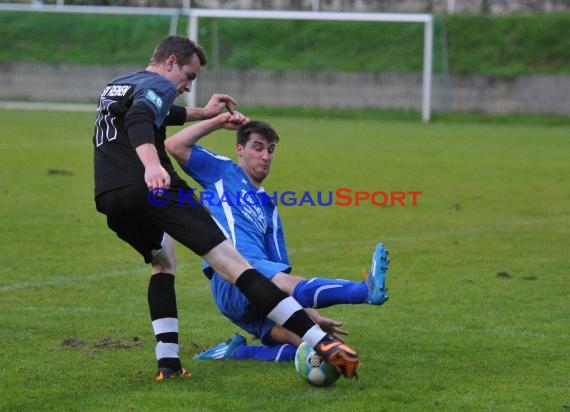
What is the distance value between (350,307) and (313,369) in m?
2.63

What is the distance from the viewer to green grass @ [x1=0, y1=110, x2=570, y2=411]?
587 centimetres

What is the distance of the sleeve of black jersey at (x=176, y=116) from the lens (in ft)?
22.1

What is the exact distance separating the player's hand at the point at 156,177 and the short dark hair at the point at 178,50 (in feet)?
2.69

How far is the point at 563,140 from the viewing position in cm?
2592

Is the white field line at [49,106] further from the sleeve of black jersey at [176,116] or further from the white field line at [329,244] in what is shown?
the sleeve of black jersey at [176,116]

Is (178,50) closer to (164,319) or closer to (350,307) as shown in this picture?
(164,319)

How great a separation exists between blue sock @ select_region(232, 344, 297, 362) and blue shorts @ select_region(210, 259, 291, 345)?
117 millimetres

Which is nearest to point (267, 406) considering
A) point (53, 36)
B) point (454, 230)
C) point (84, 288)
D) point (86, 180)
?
point (84, 288)

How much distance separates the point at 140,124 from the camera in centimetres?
575

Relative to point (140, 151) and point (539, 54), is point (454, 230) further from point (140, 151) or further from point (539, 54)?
point (539, 54)

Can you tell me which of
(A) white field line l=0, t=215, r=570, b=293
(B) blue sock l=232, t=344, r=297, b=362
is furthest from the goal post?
(B) blue sock l=232, t=344, r=297, b=362

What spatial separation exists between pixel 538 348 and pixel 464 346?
17.8 inches

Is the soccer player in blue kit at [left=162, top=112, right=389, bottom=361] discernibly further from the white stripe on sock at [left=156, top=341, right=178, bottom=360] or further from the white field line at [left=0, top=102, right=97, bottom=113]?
the white field line at [left=0, top=102, right=97, bottom=113]

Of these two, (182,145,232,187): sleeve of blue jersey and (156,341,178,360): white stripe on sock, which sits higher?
(182,145,232,187): sleeve of blue jersey
